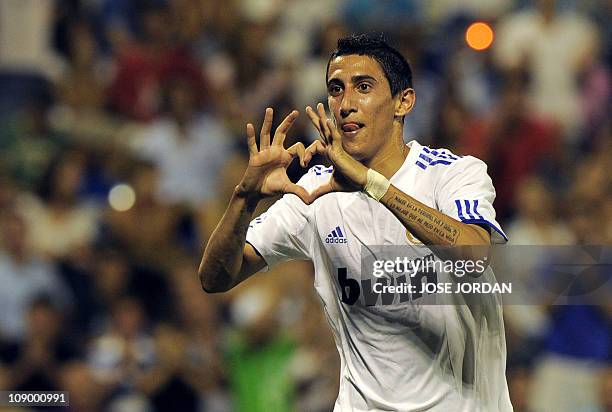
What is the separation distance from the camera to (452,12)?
39.3ft

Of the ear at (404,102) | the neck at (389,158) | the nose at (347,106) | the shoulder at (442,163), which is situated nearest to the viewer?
the shoulder at (442,163)

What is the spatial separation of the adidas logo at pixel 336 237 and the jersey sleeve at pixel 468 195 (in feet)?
1.69

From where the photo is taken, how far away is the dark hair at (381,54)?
542cm

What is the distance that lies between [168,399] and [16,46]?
4.80 meters

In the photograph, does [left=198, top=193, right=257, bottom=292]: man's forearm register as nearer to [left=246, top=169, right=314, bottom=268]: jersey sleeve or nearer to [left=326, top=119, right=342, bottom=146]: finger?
[left=246, top=169, right=314, bottom=268]: jersey sleeve

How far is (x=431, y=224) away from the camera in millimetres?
4641

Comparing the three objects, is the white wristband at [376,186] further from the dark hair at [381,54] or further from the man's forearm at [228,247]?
the dark hair at [381,54]

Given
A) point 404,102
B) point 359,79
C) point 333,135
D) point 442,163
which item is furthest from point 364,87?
point 333,135

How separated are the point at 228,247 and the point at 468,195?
3.66 feet

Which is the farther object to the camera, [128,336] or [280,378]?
[128,336]

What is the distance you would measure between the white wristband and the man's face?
60 cm

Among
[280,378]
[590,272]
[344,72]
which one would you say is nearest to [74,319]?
[280,378]

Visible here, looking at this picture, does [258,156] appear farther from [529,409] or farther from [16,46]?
A: [16,46]

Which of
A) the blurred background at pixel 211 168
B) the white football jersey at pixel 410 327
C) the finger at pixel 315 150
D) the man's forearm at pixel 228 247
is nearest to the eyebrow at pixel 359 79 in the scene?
the white football jersey at pixel 410 327
